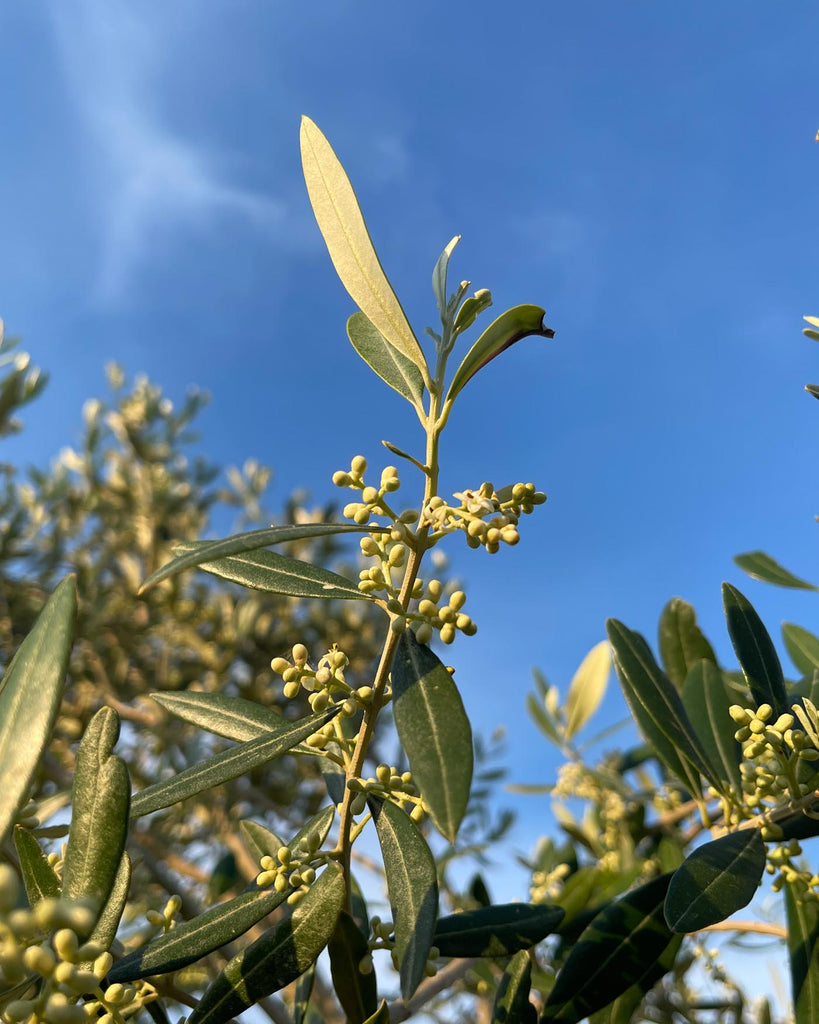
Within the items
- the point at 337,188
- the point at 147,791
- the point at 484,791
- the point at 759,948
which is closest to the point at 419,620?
the point at 147,791

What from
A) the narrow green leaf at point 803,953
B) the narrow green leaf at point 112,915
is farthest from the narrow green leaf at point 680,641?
the narrow green leaf at point 112,915

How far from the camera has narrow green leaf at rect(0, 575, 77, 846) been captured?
2.48 feet

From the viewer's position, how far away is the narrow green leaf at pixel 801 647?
1720 millimetres

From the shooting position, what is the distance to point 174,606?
564 centimetres

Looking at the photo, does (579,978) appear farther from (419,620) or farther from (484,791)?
(484,791)

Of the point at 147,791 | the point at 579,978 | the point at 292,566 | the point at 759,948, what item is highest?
the point at 292,566

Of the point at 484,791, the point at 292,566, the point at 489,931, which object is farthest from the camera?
the point at 484,791

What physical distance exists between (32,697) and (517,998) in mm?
908

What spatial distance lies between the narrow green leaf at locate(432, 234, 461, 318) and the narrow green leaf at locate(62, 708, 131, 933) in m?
0.76

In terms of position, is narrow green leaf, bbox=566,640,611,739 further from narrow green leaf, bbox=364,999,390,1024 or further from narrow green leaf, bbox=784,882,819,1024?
narrow green leaf, bbox=364,999,390,1024

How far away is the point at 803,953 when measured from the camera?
1415 mm

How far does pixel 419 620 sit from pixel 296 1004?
0.85m

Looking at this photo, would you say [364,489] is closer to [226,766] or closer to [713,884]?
[226,766]

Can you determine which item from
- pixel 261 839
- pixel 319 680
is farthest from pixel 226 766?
pixel 261 839
